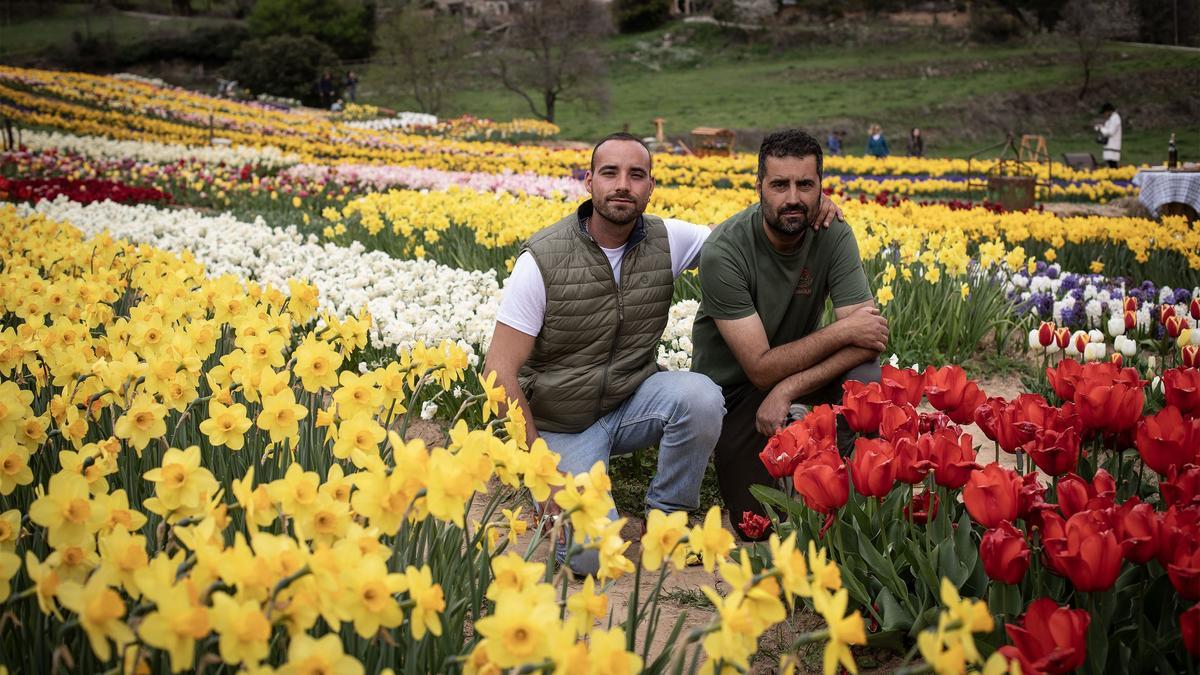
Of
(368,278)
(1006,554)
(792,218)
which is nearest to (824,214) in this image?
(792,218)

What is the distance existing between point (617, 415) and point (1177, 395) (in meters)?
1.84

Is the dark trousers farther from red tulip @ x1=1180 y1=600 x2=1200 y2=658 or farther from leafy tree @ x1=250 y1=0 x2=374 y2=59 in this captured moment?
leafy tree @ x1=250 y1=0 x2=374 y2=59

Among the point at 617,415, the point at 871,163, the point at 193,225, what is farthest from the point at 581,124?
the point at 617,415

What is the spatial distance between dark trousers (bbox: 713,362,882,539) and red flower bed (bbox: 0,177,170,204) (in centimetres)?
876

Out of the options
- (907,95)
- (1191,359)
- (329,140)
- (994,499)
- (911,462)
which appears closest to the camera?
(994,499)

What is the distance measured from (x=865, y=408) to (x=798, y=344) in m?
0.90

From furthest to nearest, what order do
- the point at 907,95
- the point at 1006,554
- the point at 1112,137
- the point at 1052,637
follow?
1. the point at 907,95
2. the point at 1112,137
3. the point at 1006,554
4. the point at 1052,637

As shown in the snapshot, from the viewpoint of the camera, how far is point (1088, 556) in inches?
67.0

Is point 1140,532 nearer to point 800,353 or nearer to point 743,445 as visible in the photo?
point 800,353

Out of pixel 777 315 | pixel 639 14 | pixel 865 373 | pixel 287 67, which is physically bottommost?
pixel 865 373

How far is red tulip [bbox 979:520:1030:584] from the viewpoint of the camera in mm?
1820

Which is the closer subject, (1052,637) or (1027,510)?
(1052,637)

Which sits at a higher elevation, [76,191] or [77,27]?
[77,27]

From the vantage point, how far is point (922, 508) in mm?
2469
